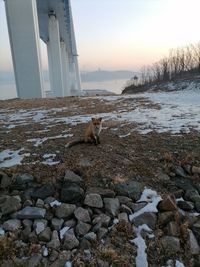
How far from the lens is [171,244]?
2.45 meters

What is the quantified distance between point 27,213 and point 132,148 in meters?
1.88

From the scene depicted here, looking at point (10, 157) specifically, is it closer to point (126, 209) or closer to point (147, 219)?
point (126, 209)

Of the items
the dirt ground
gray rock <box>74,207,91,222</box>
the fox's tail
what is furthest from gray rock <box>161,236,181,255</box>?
the fox's tail

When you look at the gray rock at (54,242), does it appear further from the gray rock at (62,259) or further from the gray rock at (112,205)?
the gray rock at (112,205)

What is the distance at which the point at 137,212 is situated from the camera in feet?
9.12

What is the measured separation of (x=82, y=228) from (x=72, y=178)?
712 millimetres

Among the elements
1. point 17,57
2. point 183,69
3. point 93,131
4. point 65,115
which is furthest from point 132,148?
point 183,69

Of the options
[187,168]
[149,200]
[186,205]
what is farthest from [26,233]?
[187,168]

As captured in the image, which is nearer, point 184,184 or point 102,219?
point 102,219

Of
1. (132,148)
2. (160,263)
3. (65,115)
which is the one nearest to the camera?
(160,263)

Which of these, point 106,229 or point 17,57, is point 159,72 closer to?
point 17,57

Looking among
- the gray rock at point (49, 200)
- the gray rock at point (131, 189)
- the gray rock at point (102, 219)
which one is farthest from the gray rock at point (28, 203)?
the gray rock at point (131, 189)

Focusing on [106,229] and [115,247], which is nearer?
[115,247]

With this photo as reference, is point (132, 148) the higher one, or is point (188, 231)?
point (132, 148)
